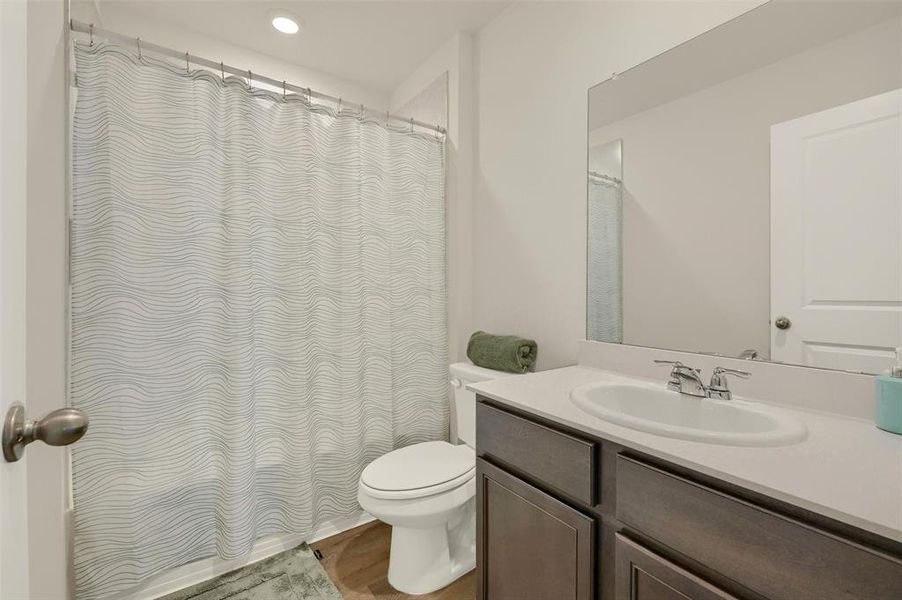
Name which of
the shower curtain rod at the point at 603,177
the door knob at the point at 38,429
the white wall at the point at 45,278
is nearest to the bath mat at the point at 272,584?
the white wall at the point at 45,278

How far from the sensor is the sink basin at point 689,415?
776 millimetres

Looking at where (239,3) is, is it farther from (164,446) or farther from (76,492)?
(76,492)

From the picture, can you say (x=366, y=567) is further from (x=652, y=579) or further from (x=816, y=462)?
(x=816, y=462)

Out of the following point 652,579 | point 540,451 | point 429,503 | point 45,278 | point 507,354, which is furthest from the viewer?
point 507,354

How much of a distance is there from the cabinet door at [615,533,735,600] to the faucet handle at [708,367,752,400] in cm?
47

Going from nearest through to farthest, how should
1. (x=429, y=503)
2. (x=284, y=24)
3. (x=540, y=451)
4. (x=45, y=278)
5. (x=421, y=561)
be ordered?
(x=45, y=278) < (x=540, y=451) < (x=429, y=503) < (x=421, y=561) < (x=284, y=24)

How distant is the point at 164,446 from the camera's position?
1.42 metres

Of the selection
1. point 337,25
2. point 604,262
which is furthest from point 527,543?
point 337,25

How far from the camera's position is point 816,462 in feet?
2.27

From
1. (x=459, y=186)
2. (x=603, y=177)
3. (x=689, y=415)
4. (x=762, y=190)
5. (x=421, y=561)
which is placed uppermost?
(x=459, y=186)

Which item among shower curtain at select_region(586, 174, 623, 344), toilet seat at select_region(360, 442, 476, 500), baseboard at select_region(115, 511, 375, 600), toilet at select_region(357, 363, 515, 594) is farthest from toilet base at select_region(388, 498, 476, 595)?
shower curtain at select_region(586, 174, 623, 344)

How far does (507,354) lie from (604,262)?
1.71 feet

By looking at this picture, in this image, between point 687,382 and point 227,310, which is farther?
point 227,310

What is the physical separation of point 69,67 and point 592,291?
1.94 m
